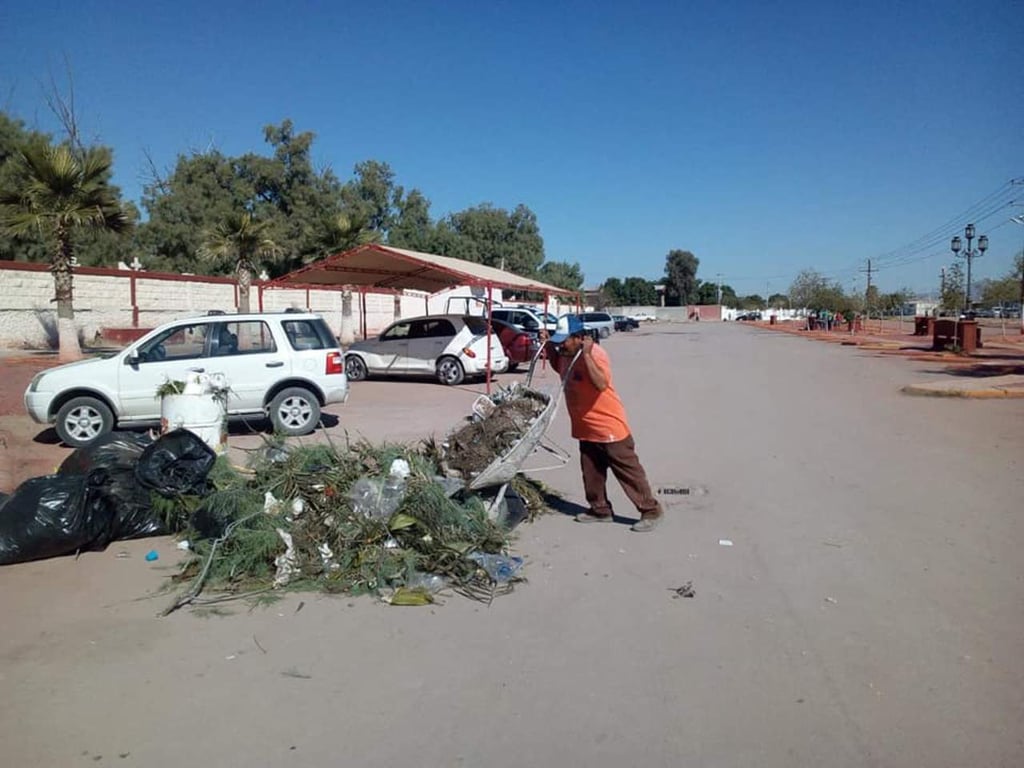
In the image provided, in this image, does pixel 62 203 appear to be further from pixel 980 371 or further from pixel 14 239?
pixel 980 371

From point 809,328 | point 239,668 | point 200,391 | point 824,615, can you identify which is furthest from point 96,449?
point 809,328

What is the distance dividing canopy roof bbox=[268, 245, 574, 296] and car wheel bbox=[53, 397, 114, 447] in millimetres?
7329

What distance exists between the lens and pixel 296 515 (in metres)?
5.76

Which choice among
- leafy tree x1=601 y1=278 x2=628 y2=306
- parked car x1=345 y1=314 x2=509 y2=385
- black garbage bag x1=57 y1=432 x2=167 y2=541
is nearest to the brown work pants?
black garbage bag x1=57 y1=432 x2=167 y2=541

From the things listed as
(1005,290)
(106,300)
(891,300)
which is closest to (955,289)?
(1005,290)

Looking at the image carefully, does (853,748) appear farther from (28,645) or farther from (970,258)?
(970,258)

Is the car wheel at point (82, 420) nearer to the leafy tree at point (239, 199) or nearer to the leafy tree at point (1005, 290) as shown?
the leafy tree at point (239, 199)

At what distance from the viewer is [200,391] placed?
25.8ft

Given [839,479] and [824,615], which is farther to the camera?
[839,479]

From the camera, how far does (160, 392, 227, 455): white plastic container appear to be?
777 centimetres

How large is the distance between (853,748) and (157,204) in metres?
42.5

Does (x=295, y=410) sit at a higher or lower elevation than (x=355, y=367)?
lower

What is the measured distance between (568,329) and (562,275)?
88634 mm

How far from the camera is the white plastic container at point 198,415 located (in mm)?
7766
